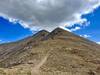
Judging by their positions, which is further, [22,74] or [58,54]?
[58,54]

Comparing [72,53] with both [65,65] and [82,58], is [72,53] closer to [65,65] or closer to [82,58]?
[82,58]

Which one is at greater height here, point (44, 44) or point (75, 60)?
point (44, 44)

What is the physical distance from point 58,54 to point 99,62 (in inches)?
1017

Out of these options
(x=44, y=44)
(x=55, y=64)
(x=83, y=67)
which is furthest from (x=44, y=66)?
(x=44, y=44)

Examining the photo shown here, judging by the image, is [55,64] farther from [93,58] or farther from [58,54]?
[93,58]

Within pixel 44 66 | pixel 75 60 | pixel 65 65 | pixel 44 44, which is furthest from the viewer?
pixel 44 44

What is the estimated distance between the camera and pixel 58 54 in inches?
5536

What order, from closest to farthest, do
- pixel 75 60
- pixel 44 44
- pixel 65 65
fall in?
pixel 65 65
pixel 75 60
pixel 44 44

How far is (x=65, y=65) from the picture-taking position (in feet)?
395

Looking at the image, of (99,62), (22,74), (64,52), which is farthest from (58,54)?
(22,74)

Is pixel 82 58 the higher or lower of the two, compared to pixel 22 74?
higher

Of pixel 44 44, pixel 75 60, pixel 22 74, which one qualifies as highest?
pixel 44 44

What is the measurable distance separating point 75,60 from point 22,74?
60.0m

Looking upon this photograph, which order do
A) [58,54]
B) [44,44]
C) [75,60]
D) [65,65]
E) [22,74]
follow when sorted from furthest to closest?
[44,44]
[58,54]
[75,60]
[65,65]
[22,74]
